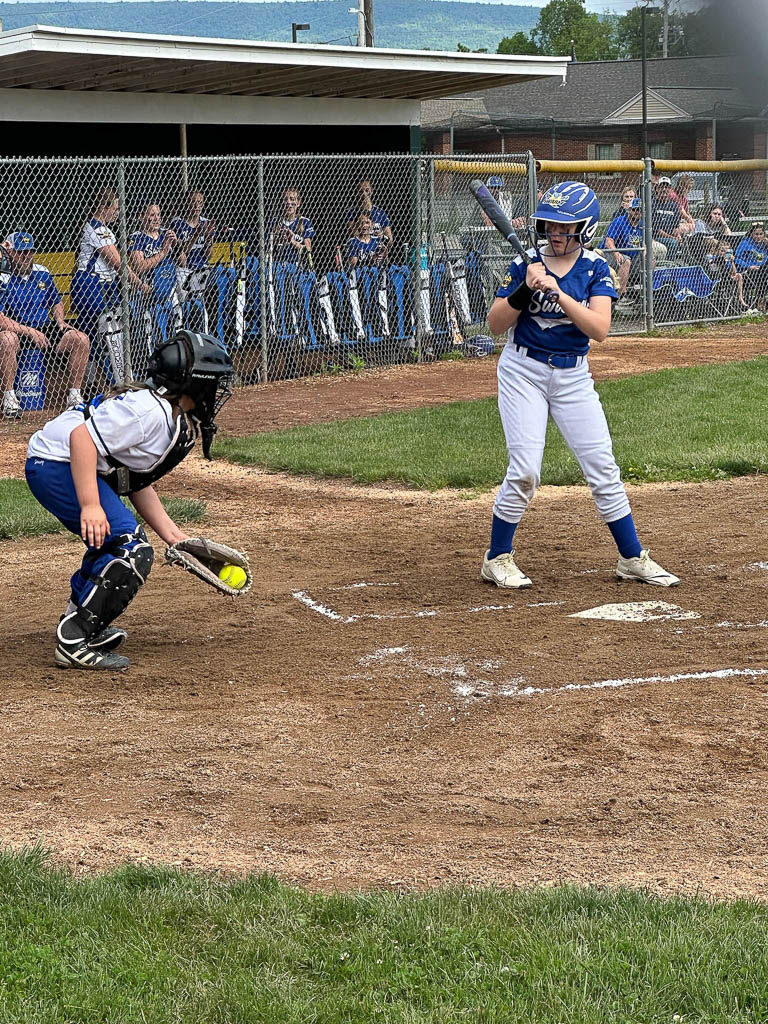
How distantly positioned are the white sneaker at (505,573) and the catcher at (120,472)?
1.54 metres

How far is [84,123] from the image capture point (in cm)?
1478

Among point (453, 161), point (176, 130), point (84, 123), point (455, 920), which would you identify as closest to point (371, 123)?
point (453, 161)

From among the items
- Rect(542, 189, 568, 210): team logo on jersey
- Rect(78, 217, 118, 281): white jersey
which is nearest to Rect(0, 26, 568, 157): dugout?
Rect(78, 217, 118, 281): white jersey

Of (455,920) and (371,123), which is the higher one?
(371,123)

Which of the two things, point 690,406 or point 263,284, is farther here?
point 263,284

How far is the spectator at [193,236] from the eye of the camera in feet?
44.7

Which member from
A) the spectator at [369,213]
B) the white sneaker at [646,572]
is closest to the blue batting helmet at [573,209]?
the white sneaker at [646,572]

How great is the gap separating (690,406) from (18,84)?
775cm

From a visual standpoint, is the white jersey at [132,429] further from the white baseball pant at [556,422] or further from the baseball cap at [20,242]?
the baseball cap at [20,242]

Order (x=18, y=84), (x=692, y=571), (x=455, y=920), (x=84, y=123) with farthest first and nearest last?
(x=84, y=123), (x=18, y=84), (x=692, y=571), (x=455, y=920)

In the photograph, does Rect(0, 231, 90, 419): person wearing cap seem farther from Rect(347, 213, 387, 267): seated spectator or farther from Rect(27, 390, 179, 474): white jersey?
Rect(27, 390, 179, 474): white jersey

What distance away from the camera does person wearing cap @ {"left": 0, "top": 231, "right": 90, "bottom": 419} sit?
39.2ft

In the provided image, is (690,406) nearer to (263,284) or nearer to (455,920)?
(263,284)

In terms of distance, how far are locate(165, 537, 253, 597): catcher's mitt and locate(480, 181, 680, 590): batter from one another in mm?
1612
